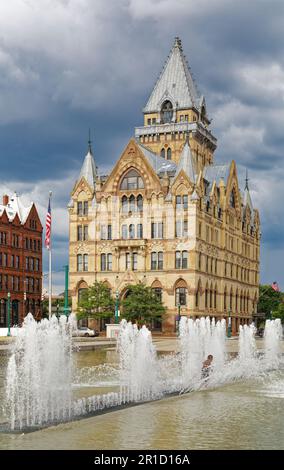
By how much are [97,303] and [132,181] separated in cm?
1634

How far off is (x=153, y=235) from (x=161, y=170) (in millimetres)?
9406

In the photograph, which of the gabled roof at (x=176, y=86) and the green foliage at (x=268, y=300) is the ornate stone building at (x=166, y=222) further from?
the green foliage at (x=268, y=300)

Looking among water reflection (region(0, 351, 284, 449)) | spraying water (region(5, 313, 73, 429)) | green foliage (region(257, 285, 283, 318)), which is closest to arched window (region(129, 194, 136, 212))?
green foliage (region(257, 285, 283, 318))

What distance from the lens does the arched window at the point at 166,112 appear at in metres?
112

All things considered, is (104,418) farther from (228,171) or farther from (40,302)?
(40,302)

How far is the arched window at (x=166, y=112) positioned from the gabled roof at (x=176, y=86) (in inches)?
29.8

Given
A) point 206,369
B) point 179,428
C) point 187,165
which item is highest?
point 187,165

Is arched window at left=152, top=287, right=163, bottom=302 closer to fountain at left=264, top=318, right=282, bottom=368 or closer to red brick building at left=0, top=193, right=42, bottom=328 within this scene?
red brick building at left=0, top=193, right=42, bottom=328

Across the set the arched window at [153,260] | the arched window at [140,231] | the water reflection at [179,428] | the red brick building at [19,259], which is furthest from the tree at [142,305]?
the water reflection at [179,428]

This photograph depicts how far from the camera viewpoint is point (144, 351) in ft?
97.3

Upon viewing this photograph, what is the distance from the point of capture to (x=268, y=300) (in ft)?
446

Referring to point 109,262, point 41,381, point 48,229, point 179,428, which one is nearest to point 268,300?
point 109,262

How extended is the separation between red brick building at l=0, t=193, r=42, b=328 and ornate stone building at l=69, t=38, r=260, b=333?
1293 centimetres

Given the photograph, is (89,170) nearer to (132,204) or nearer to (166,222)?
(132,204)
